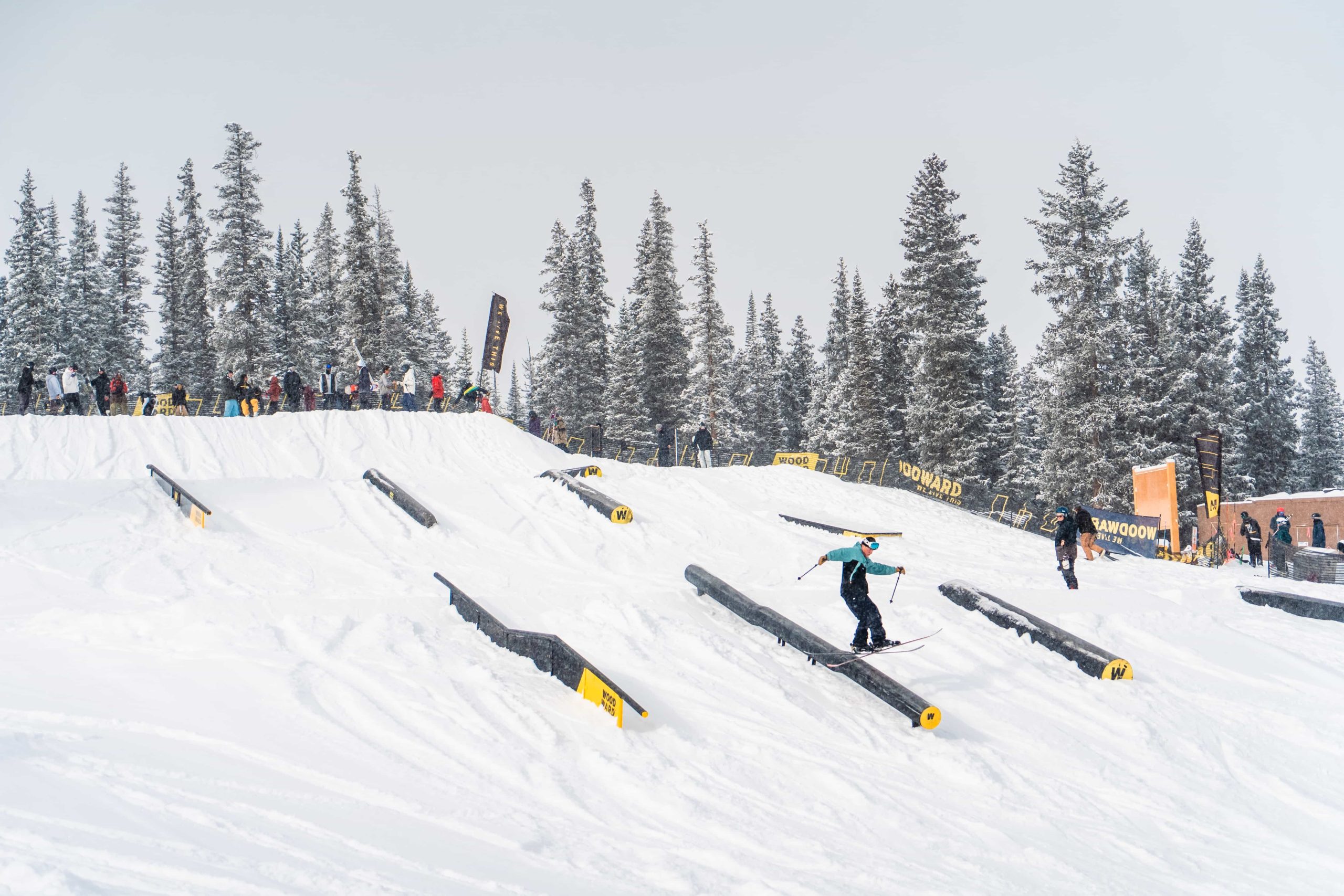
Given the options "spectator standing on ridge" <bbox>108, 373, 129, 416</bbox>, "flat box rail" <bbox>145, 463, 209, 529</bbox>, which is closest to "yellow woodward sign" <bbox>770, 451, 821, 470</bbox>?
"flat box rail" <bbox>145, 463, 209, 529</bbox>

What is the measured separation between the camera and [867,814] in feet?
23.7

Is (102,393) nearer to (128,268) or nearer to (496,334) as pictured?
(496,334)

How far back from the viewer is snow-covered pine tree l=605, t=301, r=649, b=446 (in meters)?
42.0

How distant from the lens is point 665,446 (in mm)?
28281

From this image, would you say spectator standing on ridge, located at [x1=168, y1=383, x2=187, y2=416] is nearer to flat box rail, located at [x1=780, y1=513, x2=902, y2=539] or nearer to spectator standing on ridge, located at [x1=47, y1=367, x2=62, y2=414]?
spectator standing on ridge, located at [x1=47, y1=367, x2=62, y2=414]

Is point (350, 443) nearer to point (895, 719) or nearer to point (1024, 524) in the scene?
point (895, 719)

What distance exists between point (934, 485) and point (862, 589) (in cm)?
2050

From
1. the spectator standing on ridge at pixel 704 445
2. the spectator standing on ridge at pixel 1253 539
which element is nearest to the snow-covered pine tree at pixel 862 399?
the spectator standing on ridge at pixel 704 445

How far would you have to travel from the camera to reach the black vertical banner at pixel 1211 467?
22.2m

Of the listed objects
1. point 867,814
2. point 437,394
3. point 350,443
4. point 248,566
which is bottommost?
point 867,814

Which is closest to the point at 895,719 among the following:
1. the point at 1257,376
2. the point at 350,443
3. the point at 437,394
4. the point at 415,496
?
the point at 415,496

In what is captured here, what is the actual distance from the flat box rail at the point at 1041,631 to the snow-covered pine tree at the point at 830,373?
30.2m

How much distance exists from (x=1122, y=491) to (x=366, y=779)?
31707 mm

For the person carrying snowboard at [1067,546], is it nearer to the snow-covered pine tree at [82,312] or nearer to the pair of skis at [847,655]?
the pair of skis at [847,655]
